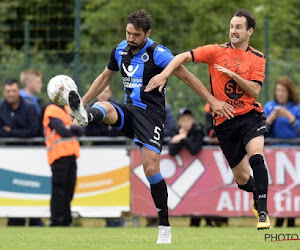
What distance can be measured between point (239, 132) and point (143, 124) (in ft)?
4.02

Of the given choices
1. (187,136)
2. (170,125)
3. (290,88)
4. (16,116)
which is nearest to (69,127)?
(16,116)

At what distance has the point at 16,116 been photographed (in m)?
14.4

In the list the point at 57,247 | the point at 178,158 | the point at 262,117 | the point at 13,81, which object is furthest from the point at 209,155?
the point at 57,247

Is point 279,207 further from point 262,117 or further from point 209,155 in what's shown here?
point 262,117

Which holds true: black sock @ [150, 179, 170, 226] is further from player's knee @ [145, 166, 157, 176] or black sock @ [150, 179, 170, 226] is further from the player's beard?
the player's beard

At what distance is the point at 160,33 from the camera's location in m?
16.9

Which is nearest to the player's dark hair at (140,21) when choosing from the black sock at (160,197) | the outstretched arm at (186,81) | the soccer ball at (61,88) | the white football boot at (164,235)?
the outstretched arm at (186,81)

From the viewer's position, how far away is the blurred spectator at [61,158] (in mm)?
13555

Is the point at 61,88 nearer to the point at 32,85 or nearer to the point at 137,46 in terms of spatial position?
the point at 137,46

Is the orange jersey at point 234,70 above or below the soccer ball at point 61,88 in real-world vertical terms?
above

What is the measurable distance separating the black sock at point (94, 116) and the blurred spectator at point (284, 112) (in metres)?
5.65

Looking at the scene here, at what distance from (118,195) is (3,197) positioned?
6.25 feet

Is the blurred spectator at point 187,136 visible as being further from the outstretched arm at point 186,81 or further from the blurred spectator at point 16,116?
the outstretched arm at point 186,81

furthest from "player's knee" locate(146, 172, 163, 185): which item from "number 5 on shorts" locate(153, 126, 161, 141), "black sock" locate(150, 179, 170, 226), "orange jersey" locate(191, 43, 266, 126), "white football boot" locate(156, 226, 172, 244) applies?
"orange jersey" locate(191, 43, 266, 126)
